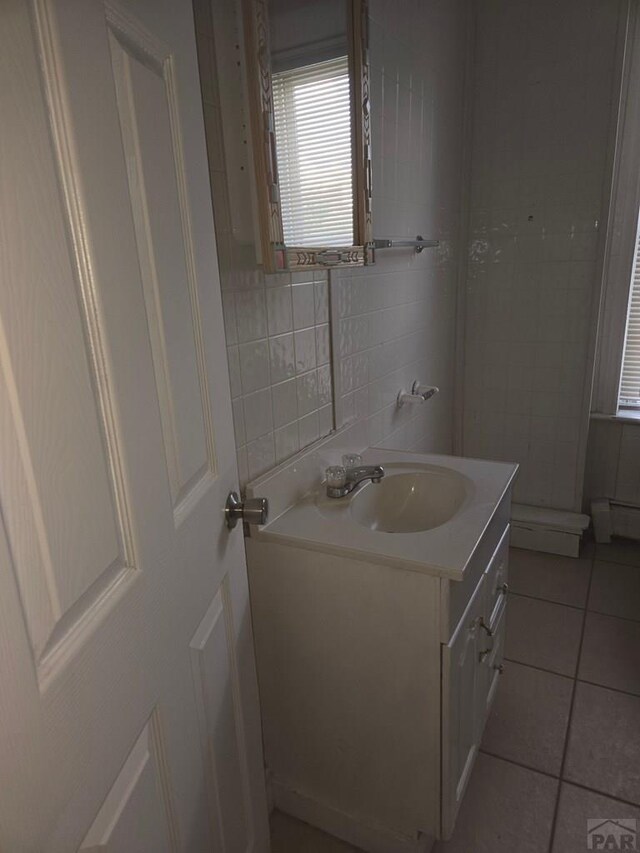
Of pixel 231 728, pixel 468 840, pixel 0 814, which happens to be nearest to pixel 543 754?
pixel 468 840

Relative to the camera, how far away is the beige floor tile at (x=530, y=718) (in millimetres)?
1609

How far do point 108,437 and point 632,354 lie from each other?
262cm

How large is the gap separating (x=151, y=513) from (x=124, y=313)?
24 cm

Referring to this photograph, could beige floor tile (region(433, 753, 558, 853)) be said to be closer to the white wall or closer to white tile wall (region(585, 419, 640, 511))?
the white wall

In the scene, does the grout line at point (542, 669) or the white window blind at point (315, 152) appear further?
the grout line at point (542, 669)

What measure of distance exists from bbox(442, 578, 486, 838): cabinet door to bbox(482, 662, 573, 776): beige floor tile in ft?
0.81

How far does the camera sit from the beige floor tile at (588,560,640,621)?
2.19 meters

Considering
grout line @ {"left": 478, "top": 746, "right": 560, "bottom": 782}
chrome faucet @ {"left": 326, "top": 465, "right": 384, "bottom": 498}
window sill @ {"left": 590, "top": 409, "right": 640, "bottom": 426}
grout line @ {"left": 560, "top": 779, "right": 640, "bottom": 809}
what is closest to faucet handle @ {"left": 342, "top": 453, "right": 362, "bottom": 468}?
chrome faucet @ {"left": 326, "top": 465, "right": 384, "bottom": 498}

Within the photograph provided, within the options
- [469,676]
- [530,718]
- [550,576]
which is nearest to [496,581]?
[469,676]

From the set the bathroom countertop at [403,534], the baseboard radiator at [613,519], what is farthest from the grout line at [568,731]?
the bathroom countertop at [403,534]

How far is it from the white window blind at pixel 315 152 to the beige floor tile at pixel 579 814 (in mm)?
1569

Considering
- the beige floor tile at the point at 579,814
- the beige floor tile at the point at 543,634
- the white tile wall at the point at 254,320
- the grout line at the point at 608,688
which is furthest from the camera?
the beige floor tile at the point at 543,634

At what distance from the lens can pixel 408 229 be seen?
6.31 ft

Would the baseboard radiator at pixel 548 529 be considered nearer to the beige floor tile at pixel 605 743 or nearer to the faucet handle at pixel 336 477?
the beige floor tile at pixel 605 743
